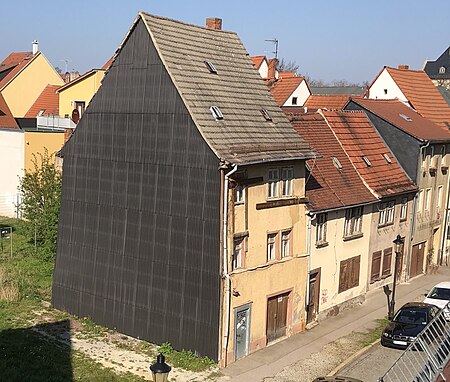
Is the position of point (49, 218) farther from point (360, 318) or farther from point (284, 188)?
point (360, 318)

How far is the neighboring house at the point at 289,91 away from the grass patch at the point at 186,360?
102 feet

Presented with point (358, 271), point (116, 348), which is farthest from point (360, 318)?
point (116, 348)

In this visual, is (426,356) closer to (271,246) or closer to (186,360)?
(271,246)

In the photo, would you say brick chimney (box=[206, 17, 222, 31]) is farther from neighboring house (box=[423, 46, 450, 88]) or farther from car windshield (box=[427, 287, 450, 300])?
neighboring house (box=[423, 46, 450, 88])

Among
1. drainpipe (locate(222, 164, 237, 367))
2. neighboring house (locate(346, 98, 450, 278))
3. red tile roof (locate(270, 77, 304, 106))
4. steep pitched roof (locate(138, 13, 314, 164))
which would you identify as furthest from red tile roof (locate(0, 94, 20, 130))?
drainpipe (locate(222, 164, 237, 367))

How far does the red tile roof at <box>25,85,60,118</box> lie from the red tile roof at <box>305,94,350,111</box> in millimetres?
21687

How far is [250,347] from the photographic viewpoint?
21672 millimetres

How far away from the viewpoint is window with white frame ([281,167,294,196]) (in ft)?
75.2

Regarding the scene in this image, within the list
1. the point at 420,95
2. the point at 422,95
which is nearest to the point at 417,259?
the point at 420,95

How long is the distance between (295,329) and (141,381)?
7338mm

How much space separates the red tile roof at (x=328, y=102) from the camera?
39.8 meters

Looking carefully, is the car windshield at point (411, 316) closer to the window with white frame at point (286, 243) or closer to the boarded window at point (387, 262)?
the window with white frame at point (286, 243)

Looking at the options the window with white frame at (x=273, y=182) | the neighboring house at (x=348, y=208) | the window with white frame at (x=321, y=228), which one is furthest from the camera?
the neighboring house at (x=348, y=208)

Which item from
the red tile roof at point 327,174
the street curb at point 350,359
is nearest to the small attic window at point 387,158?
the red tile roof at point 327,174
